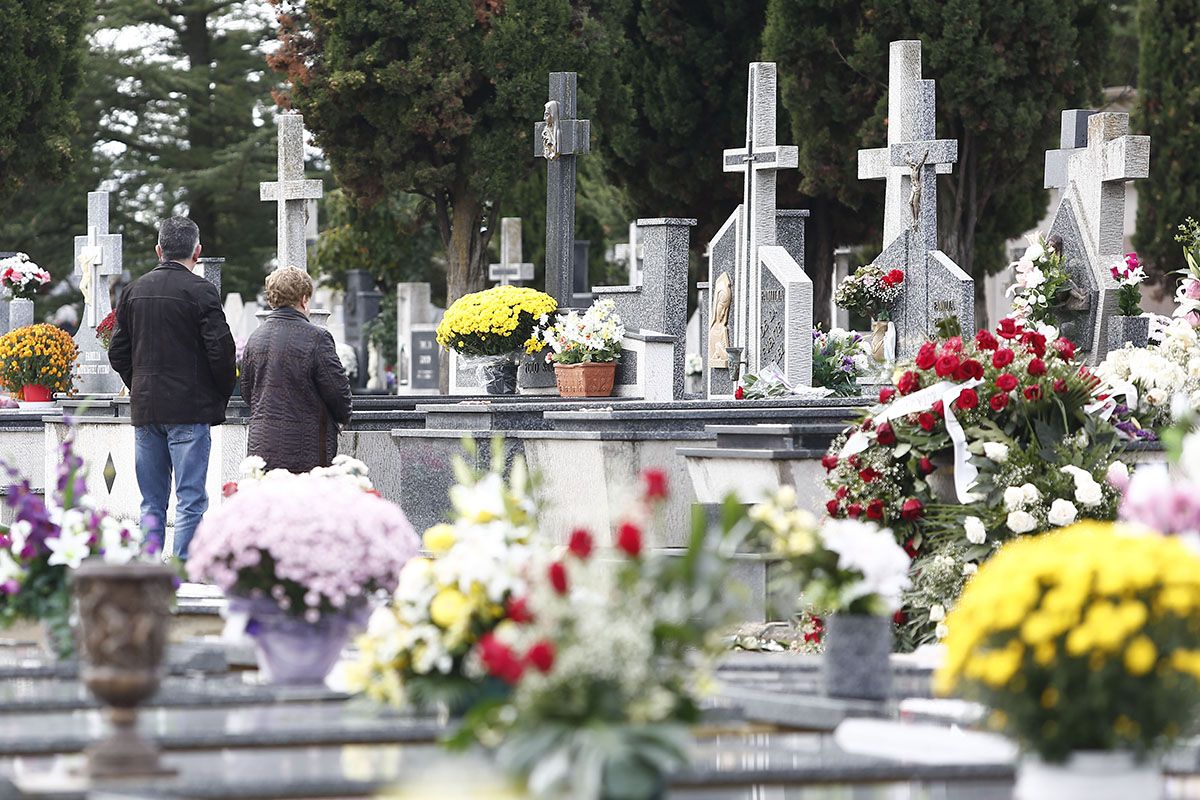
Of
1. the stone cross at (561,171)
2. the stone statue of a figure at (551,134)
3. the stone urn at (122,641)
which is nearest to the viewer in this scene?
the stone urn at (122,641)

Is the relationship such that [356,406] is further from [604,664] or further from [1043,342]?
[604,664]

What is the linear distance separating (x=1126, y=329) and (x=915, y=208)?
2.27 meters

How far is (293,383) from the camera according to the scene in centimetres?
959

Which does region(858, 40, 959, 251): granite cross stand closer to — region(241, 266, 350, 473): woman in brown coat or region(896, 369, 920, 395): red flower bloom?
region(241, 266, 350, 473): woman in brown coat

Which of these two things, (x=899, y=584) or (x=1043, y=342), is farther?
(x=1043, y=342)

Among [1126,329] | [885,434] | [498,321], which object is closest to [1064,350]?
[885,434]

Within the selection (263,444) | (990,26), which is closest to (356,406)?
(263,444)

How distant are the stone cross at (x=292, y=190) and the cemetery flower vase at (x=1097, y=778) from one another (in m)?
17.3

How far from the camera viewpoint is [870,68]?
23734mm

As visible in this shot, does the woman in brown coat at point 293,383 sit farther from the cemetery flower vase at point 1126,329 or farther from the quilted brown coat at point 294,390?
the cemetery flower vase at point 1126,329

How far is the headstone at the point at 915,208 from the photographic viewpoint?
15.5 metres

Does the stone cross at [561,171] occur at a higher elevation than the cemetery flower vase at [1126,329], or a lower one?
higher

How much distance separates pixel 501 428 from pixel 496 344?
3.81 meters

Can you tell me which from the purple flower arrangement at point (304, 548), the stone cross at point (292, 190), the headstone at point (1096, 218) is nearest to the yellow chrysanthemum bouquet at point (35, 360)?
the stone cross at point (292, 190)
